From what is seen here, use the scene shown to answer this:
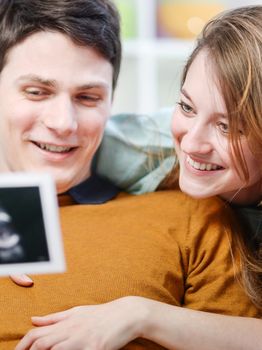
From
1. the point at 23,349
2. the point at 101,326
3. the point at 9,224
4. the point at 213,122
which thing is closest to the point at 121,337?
the point at 101,326

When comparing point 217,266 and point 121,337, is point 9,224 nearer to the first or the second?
point 121,337

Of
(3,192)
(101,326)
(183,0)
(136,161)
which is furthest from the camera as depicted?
(183,0)

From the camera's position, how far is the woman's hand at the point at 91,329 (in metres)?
1.09

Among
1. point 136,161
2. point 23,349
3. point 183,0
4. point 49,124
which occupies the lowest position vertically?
point 23,349

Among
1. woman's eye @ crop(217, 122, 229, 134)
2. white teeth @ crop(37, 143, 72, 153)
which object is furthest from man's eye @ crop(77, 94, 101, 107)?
woman's eye @ crop(217, 122, 229, 134)

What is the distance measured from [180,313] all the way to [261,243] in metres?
0.24

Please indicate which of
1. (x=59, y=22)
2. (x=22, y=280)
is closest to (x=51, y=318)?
(x=22, y=280)

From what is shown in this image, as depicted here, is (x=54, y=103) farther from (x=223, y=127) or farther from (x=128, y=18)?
(x=128, y=18)

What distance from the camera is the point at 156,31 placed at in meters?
2.79

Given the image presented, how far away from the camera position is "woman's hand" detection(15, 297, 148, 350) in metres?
1.09

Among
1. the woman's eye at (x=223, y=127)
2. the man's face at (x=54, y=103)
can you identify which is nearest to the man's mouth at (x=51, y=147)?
the man's face at (x=54, y=103)

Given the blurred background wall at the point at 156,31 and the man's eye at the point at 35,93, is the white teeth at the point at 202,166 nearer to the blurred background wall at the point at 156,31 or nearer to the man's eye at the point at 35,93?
the man's eye at the point at 35,93

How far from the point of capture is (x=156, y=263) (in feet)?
4.09

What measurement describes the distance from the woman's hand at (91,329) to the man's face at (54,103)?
1.15 feet
